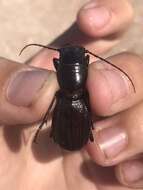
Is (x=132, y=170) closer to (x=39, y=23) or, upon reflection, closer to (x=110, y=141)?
(x=110, y=141)

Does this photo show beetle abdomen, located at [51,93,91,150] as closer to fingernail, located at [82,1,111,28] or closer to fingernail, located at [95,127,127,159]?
fingernail, located at [95,127,127,159]

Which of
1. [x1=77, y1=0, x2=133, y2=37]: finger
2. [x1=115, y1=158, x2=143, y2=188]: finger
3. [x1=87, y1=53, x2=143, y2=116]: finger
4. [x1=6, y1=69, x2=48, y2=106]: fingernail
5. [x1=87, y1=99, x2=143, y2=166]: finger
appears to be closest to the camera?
[x1=6, y1=69, x2=48, y2=106]: fingernail

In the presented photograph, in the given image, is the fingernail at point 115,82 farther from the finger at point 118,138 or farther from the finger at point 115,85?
the finger at point 118,138

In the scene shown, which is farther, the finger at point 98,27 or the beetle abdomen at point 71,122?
the finger at point 98,27

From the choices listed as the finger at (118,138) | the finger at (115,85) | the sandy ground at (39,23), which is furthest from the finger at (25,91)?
the sandy ground at (39,23)

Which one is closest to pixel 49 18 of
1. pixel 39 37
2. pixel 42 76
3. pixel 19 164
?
pixel 39 37

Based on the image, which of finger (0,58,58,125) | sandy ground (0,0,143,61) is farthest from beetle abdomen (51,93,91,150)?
sandy ground (0,0,143,61)
